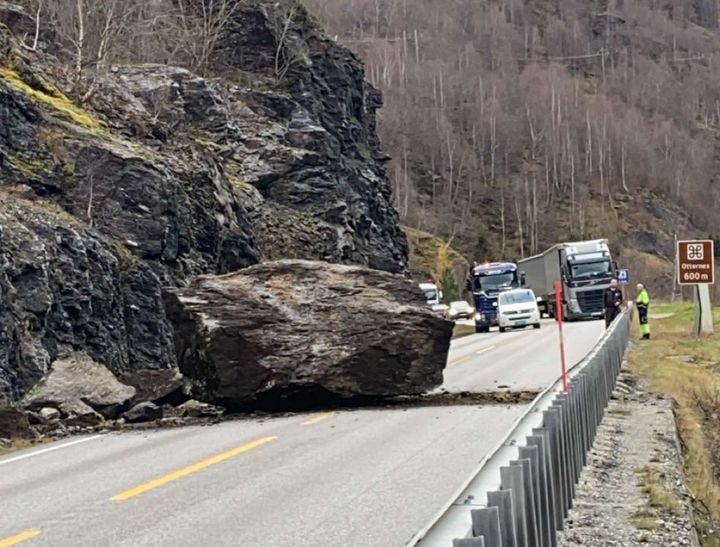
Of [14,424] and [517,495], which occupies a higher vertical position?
[517,495]

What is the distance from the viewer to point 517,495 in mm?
5035

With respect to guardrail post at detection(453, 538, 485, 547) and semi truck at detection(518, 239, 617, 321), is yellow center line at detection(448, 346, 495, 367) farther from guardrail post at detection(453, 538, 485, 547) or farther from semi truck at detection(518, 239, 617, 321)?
guardrail post at detection(453, 538, 485, 547)

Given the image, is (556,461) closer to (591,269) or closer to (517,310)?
(517,310)

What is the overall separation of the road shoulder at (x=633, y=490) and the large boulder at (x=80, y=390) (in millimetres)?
8214

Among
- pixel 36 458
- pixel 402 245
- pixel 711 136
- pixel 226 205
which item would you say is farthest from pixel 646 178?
pixel 36 458

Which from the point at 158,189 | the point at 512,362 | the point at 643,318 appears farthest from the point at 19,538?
the point at 643,318

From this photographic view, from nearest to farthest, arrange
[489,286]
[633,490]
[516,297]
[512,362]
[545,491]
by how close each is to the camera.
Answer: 1. [545,491]
2. [633,490]
3. [512,362]
4. [516,297]
5. [489,286]

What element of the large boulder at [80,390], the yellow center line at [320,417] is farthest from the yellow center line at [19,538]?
the large boulder at [80,390]

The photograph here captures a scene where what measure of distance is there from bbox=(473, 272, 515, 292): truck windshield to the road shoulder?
35.9 metres

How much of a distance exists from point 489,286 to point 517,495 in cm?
4435

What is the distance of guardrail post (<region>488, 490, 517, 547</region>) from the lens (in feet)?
14.6

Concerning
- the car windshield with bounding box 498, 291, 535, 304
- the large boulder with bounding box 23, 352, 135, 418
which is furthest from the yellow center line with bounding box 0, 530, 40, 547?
the car windshield with bounding box 498, 291, 535, 304

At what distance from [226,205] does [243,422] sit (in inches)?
675

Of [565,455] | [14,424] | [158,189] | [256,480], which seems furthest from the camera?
[158,189]
